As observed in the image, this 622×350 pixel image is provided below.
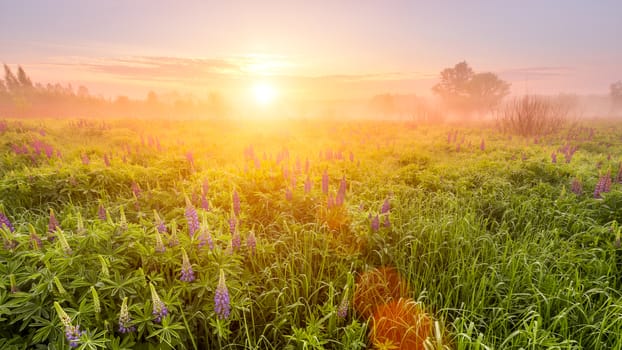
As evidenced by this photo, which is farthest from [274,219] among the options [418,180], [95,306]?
[418,180]

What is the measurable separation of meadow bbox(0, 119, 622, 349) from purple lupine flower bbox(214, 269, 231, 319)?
0.6 inches

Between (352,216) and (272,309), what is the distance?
1.78m

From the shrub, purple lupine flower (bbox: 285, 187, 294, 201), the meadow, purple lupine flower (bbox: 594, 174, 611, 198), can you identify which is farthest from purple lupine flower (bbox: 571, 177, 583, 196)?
the shrub

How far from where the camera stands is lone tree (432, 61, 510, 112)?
58688 millimetres

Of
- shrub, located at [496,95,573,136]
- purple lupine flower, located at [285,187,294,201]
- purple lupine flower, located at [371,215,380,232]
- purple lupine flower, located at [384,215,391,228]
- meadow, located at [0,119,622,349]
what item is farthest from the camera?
shrub, located at [496,95,573,136]

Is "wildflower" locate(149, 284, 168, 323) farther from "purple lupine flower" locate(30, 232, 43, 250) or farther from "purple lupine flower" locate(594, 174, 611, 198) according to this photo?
"purple lupine flower" locate(594, 174, 611, 198)

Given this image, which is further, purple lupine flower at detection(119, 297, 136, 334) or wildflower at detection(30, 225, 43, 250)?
wildflower at detection(30, 225, 43, 250)

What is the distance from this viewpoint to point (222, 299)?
1959 millimetres

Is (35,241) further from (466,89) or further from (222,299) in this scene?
(466,89)

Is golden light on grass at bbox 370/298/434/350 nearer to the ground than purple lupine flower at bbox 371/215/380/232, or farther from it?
nearer to the ground

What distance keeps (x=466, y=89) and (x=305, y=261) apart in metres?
66.4

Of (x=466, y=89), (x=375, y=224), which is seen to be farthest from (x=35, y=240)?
(x=466, y=89)

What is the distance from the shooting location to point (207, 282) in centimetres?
219

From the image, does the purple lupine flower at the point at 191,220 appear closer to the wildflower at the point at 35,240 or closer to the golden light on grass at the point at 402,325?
the wildflower at the point at 35,240
